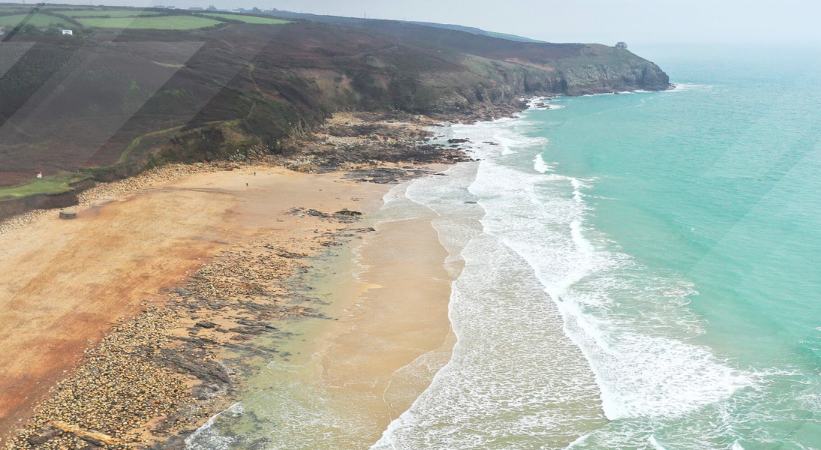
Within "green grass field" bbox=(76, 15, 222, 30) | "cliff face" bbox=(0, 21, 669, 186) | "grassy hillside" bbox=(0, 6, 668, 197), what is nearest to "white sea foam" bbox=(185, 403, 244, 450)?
"grassy hillside" bbox=(0, 6, 668, 197)

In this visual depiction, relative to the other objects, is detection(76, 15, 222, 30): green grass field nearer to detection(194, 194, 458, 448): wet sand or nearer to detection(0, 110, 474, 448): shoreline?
detection(0, 110, 474, 448): shoreline

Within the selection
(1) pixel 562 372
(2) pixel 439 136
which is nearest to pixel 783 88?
(2) pixel 439 136

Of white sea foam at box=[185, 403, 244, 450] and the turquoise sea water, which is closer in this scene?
white sea foam at box=[185, 403, 244, 450]

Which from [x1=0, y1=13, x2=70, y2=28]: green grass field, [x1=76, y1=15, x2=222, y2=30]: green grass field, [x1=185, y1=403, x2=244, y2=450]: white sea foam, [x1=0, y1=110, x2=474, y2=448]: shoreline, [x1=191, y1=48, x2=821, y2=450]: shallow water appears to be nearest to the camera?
[x1=185, y1=403, x2=244, y2=450]: white sea foam

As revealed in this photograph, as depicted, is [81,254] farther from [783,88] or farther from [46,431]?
[783,88]

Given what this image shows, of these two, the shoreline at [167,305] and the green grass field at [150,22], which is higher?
the green grass field at [150,22]

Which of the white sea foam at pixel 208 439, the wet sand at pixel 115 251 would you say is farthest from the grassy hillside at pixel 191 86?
the white sea foam at pixel 208 439

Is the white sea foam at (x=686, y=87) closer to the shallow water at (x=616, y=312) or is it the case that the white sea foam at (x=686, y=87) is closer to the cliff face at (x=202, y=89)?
the cliff face at (x=202, y=89)
